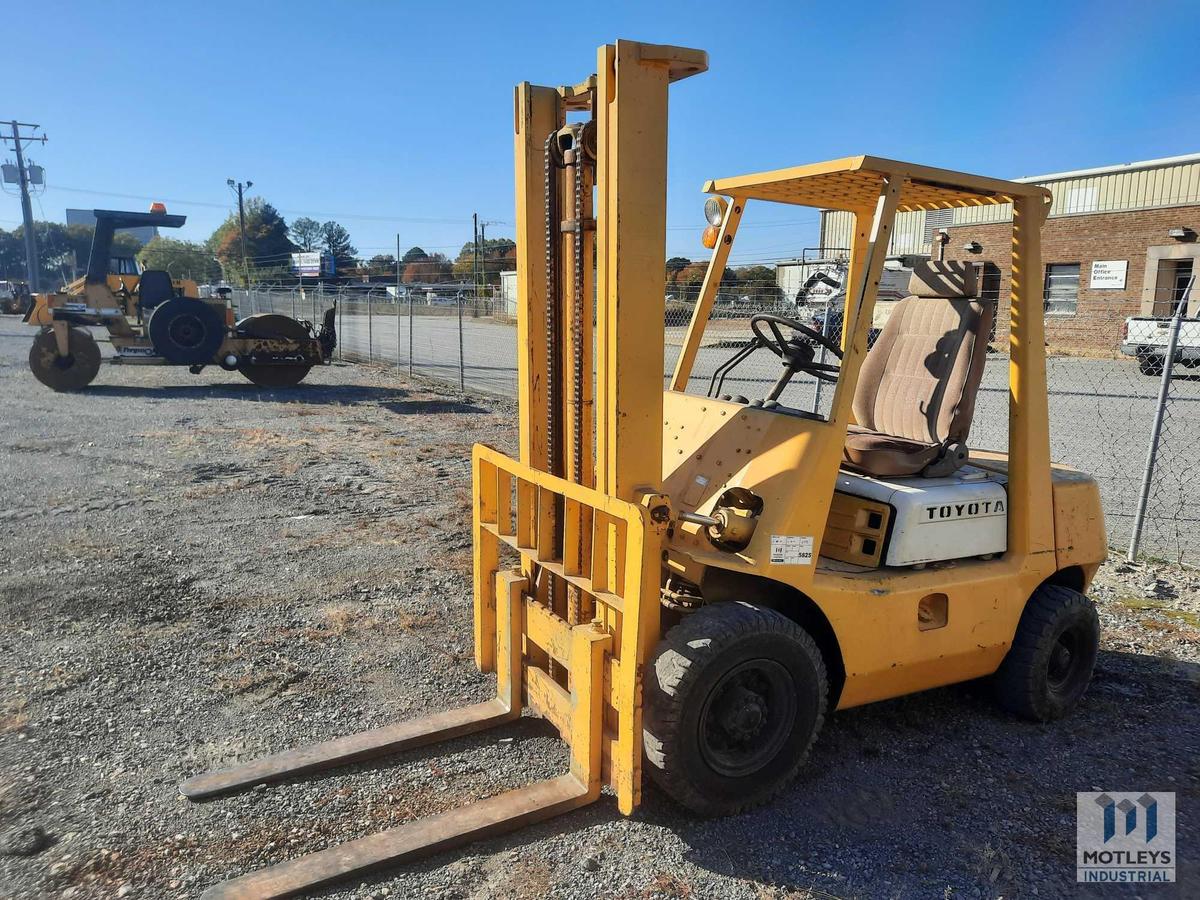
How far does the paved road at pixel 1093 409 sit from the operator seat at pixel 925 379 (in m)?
1.96

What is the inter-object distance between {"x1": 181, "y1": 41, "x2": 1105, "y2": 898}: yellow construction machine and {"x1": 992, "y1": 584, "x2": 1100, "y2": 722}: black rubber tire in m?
0.01

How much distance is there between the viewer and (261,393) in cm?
1525

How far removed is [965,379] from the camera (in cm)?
381

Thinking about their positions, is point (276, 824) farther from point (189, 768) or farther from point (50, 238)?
point (50, 238)

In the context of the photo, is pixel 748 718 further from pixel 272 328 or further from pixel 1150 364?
pixel 1150 364

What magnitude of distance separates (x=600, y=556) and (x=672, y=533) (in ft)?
0.94

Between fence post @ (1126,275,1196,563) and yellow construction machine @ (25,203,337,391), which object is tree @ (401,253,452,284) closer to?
yellow construction machine @ (25,203,337,391)

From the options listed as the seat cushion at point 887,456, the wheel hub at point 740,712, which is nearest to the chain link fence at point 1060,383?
the seat cushion at point 887,456

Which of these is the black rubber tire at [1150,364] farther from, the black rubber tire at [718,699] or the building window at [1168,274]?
the black rubber tire at [718,699]

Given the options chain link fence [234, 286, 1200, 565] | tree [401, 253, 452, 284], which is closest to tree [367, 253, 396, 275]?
tree [401, 253, 452, 284]

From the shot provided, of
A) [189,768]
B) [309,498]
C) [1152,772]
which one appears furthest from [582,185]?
[309,498]

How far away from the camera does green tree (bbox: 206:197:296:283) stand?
70625 millimetres

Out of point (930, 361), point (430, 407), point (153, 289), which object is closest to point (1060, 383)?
point (430, 407)

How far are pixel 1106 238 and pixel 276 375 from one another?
23139 millimetres
